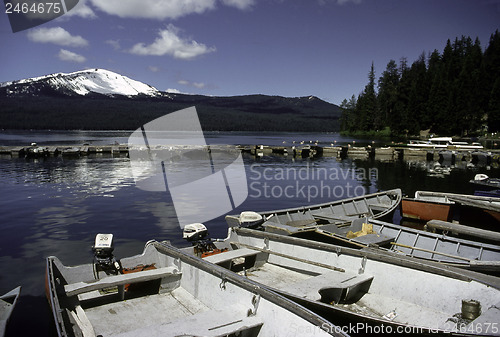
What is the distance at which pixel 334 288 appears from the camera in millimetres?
8898

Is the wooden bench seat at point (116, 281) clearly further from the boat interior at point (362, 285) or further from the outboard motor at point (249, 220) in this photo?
the outboard motor at point (249, 220)

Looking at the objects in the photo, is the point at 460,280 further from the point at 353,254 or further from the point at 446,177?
the point at 446,177

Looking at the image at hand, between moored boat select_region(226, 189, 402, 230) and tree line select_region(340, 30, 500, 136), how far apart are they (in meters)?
102

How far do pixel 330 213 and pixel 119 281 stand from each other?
1237 centimetres

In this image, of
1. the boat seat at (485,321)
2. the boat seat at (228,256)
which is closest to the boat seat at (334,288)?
the boat seat at (228,256)

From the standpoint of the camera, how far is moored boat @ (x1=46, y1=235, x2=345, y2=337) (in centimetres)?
681

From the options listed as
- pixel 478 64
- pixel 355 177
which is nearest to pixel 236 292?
pixel 355 177

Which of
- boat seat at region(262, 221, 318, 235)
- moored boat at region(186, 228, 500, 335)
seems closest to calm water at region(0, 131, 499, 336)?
boat seat at region(262, 221, 318, 235)

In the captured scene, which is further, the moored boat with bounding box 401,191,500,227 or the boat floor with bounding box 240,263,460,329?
the moored boat with bounding box 401,191,500,227

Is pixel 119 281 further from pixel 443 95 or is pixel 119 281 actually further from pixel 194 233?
pixel 443 95

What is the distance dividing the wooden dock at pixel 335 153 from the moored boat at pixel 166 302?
64671mm

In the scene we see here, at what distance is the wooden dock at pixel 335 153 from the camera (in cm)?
6581

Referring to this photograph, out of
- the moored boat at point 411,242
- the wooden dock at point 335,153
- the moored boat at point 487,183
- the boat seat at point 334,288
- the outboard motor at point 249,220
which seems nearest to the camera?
the boat seat at point 334,288

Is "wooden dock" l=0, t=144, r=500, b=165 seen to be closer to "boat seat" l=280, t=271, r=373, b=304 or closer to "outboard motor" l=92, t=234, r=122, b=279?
"outboard motor" l=92, t=234, r=122, b=279
